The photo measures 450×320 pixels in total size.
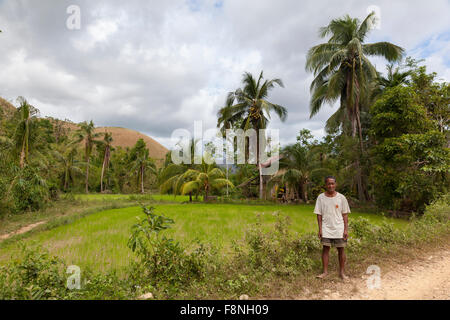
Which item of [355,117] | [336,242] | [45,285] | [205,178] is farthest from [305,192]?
[45,285]

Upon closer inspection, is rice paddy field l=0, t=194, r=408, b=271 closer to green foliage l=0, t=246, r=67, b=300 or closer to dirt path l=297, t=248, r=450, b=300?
green foliage l=0, t=246, r=67, b=300

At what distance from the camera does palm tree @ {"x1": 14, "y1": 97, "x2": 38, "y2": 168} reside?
1056 cm

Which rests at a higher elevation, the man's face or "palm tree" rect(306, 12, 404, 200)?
"palm tree" rect(306, 12, 404, 200)

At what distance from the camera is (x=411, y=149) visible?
9.08 meters

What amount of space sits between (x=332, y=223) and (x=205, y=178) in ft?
40.0

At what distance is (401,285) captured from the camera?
125 inches

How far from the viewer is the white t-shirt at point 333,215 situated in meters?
3.48

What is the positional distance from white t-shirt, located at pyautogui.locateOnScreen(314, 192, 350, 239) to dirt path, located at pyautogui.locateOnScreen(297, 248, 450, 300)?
0.69 metres

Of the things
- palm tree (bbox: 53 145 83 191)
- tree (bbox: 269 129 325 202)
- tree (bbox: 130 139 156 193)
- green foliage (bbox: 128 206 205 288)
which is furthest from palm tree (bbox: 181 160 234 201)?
palm tree (bbox: 53 145 83 191)

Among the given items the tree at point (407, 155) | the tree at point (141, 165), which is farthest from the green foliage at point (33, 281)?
the tree at point (141, 165)

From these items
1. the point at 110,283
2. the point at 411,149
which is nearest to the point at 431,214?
the point at 411,149

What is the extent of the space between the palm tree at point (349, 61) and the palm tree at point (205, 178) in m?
8.37
